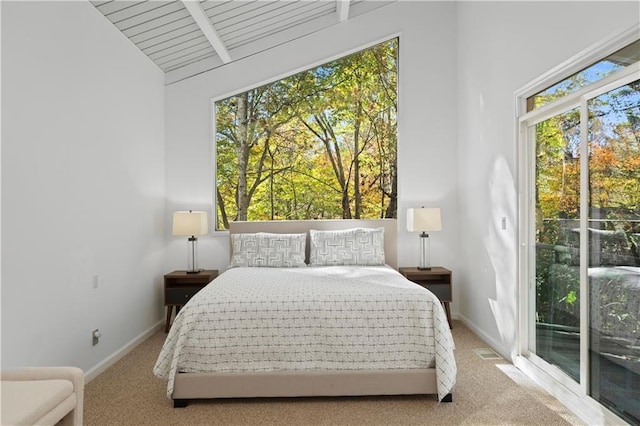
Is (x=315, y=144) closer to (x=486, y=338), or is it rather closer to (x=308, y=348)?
(x=486, y=338)

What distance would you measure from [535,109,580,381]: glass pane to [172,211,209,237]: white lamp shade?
316 cm

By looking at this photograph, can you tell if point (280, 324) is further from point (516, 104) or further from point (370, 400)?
point (516, 104)

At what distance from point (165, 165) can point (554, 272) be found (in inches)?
158

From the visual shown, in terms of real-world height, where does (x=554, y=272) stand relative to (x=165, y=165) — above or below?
below

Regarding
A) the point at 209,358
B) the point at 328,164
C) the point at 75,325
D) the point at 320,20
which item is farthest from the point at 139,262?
the point at 320,20

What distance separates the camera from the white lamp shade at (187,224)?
4.53 metres

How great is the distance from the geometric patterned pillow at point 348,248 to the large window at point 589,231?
1.51 m

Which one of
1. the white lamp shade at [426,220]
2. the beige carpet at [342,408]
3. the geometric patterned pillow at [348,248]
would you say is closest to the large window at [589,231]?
the beige carpet at [342,408]

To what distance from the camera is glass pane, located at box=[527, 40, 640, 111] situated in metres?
2.28

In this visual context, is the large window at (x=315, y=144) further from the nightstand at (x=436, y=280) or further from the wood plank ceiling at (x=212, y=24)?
the nightstand at (x=436, y=280)

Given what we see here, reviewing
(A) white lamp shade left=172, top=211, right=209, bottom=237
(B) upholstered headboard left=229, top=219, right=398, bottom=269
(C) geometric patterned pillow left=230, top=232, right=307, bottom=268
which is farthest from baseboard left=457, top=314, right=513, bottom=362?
(A) white lamp shade left=172, top=211, right=209, bottom=237

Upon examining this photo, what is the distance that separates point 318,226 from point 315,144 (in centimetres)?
102

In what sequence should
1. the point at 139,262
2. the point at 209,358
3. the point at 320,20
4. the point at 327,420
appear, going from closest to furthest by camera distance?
the point at 327,420 < the point at 209,358 < the point at 139,262 < the point at 320,20

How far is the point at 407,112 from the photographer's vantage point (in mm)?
5059
